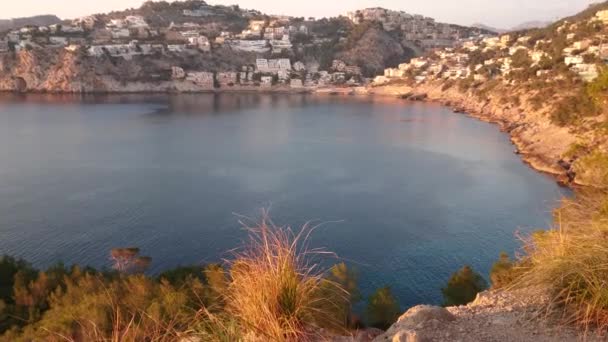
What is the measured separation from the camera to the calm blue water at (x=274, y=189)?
17.4m

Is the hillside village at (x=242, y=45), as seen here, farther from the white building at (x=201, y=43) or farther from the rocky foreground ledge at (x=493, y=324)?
the rocky foreground ledge at (x=493, y=324)

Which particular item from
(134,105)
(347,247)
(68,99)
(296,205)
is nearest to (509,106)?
(296,205)

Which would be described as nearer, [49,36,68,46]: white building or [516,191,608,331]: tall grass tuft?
[516,191,608,331]: tall grass tuft

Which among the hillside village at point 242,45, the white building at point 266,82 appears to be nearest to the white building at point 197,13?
the hillside village at point 242,45

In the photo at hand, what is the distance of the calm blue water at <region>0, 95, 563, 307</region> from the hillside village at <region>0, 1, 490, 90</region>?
29.1 m

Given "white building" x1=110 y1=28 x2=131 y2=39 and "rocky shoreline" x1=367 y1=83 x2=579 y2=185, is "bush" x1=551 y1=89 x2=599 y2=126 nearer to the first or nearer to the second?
"rocky shoreline" x1=367 y1=83 x2=579 y2=185

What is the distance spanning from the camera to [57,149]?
34125 mm

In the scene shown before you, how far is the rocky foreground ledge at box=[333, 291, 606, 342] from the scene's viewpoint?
10.3 ft

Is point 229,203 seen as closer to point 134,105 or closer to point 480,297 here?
point 480,297

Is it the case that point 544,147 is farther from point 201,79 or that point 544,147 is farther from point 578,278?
point 201,79

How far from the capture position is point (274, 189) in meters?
25.0

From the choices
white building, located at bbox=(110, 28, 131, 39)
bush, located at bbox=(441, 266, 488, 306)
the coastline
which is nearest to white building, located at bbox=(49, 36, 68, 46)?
white building, located at bbox=(110, 28, 131, 39)

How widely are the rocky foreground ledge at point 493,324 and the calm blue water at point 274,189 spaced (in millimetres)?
4169

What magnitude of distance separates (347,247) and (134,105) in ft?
160
